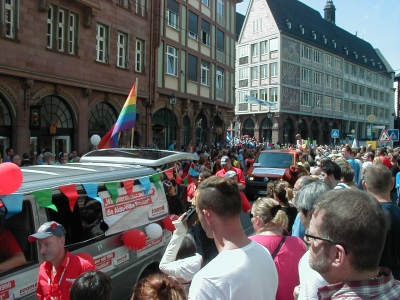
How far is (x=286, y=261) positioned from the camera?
3.03 m

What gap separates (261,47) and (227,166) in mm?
40207

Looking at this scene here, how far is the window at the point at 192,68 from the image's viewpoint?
24.6 m

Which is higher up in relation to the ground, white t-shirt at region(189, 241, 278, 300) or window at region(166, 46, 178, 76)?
window at region(166, 46, 178, 76)

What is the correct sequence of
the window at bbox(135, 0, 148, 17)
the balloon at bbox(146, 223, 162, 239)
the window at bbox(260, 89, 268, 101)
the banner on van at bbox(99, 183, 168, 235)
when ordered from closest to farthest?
1. the banner on van at bbox(99, 183, 168, 235)
2. the balloon at bbox(146, 223, 162, 239)
3. the window at bbox(135, 0, 148, 17)
4. the window at bbox(260, 89, 268, 101)

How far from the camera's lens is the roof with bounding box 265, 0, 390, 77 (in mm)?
46156

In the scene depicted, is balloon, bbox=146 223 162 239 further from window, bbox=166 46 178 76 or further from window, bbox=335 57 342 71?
window, bbox=335 57 342 71

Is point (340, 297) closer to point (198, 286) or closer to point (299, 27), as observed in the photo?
point (198, 286)

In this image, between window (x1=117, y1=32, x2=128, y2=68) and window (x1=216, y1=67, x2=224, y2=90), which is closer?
window (x1=117, y1=32, x2=128, y2=68)

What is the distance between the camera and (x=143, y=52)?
2044 cm

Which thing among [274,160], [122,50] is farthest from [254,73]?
[274,160]

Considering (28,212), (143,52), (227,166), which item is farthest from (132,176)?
(143,52)

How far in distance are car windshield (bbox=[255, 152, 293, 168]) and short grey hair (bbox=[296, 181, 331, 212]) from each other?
1067 cm

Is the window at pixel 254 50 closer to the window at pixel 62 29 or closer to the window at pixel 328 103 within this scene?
the window at pixel 328 103

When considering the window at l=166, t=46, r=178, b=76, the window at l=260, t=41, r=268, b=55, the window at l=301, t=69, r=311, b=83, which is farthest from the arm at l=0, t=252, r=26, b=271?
the window at l=301, t=69, r=311, b=83
